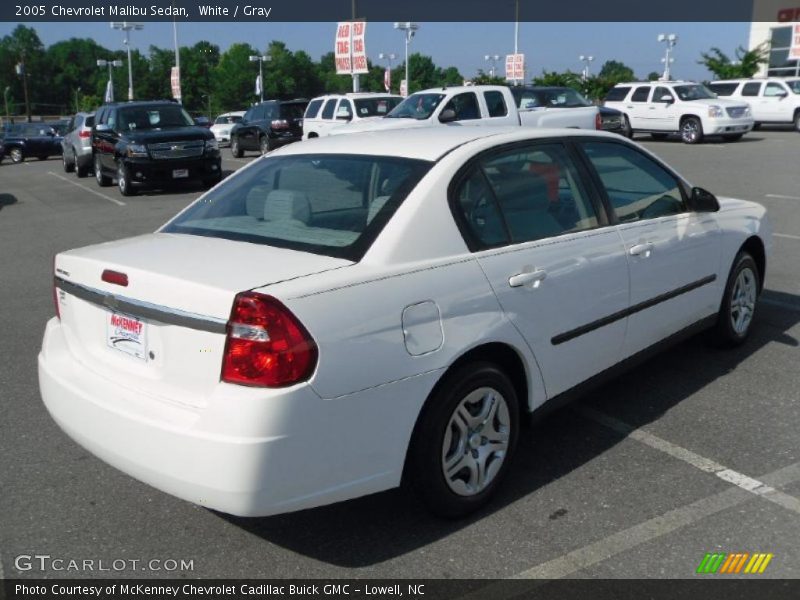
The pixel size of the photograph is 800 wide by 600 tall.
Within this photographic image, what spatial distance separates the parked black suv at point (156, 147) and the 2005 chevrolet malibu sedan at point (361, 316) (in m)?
12.6

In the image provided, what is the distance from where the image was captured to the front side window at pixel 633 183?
14.6 ft

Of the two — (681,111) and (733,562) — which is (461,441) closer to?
(733,562)

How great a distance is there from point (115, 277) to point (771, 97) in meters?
31.0

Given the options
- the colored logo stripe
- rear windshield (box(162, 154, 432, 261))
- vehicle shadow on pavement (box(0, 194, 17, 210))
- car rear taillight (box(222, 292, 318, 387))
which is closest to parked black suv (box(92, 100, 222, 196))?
vehicle shadow on pavement (box(0, 194, 17, 210))

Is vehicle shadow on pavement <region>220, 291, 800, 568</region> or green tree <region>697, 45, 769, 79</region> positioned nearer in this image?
vehicle shadow on pavement <region>220, 291, 800, 568</region>

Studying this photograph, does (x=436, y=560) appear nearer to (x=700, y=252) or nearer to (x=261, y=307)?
(x=261, y=307)

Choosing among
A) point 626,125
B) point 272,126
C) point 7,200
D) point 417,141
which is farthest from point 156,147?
point 626,125

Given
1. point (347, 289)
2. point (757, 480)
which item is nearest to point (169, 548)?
point (347, 289)

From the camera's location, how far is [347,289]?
9.93 ft

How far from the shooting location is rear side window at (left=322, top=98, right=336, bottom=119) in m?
22.3

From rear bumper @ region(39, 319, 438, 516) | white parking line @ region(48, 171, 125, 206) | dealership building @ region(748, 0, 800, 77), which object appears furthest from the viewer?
dealership building @ region(748, 0, 800, 77)

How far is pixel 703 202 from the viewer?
4.99 m

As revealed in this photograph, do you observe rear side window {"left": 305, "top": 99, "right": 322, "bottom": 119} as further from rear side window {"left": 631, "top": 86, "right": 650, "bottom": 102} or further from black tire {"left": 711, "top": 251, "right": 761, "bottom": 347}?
black tire {"left": 711, "top": 251, "right": 761, "bottom": 347}

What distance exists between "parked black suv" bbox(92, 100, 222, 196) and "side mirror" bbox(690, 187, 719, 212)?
1302cm
